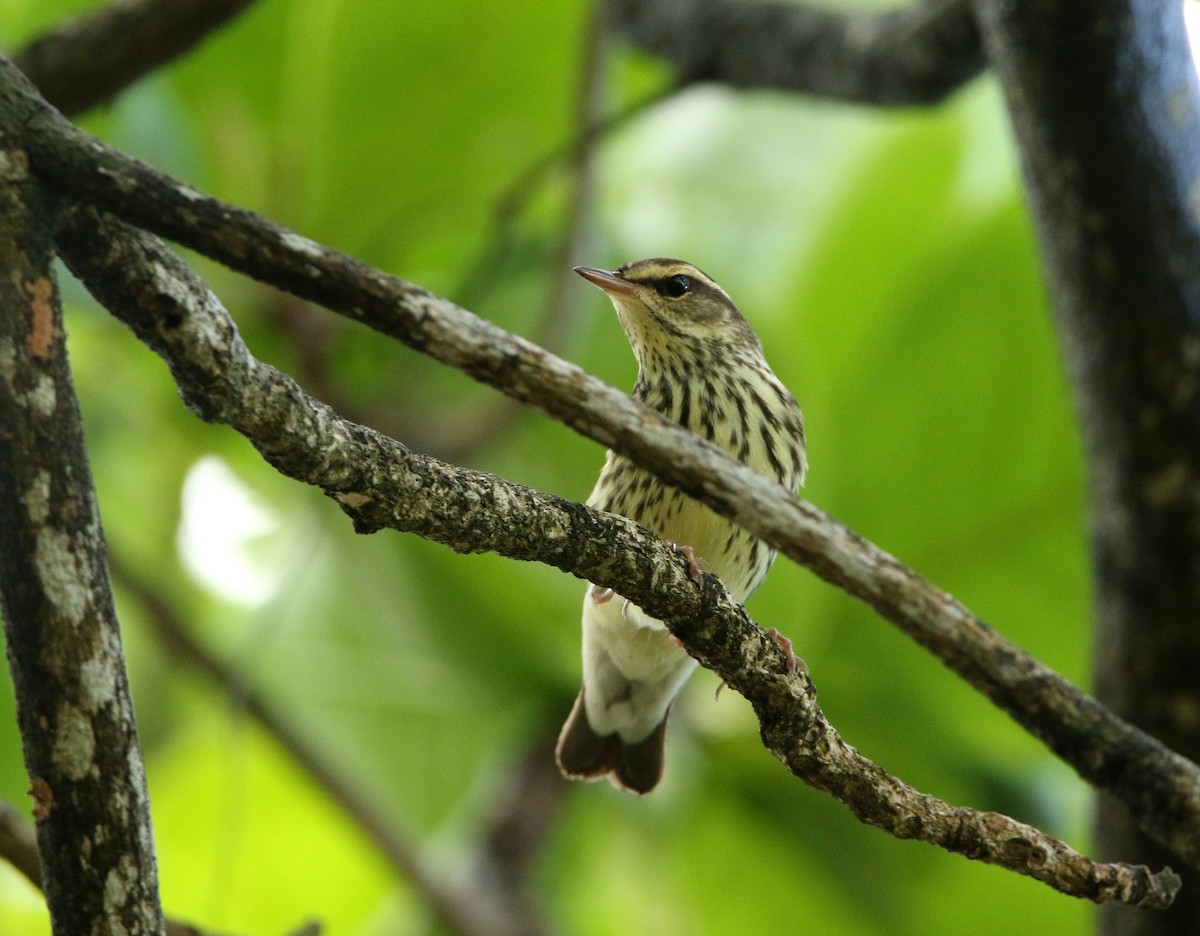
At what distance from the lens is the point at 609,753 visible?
2113 mm

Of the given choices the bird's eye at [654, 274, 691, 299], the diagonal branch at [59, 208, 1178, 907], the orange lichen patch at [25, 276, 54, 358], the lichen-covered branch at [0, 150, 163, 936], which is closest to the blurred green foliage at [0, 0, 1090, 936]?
the bird's eye at [654, 274, 691, 299]

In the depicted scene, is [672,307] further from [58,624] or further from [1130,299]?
[58,624]

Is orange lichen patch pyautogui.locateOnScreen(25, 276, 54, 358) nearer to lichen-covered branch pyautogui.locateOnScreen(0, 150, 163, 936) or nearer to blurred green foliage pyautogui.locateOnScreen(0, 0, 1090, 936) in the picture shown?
lichen-covered branch pyautogui.locateOnScreen(0, 150, 163, 936)

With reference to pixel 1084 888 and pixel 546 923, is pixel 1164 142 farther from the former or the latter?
pixel 546 923

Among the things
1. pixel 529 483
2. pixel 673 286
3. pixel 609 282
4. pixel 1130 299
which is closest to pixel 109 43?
pixel 609 282

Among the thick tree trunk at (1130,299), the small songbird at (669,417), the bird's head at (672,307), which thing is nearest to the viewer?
the thick tree trunk at (1130,299)

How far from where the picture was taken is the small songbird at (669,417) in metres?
2.00

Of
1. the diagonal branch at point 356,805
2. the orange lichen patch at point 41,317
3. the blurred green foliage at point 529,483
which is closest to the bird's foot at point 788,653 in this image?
the orange lichen patch at point 41,317

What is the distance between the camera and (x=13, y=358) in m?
0.86

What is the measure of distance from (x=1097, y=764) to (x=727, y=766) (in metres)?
1.34

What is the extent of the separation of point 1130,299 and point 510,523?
1.06m

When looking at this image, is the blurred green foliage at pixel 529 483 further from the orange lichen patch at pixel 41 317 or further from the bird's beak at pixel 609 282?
the orange lichen patch at pixel 41 317

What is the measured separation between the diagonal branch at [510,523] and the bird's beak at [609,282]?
0.91m

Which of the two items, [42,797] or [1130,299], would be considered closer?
[42,797]
